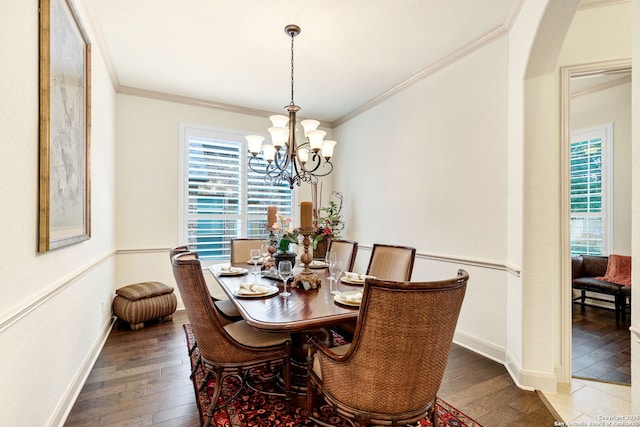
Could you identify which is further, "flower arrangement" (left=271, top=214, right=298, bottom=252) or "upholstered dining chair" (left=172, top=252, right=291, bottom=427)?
"flower arrangement" (left=271, top=214, right=298, bottom=252)

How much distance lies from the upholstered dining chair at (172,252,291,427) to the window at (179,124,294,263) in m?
2.63

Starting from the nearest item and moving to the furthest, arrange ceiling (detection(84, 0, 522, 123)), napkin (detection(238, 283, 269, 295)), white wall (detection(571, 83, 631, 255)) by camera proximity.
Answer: napkin (detection(238, 283, 269, 295)) → ceiling (detection(84, 0, 522, 123)) → white wall (detection(571, 83, 631, 255))

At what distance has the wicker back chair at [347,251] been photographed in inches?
116

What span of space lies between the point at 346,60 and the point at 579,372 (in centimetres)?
346

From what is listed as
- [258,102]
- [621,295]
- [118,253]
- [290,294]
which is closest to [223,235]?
[118,253]

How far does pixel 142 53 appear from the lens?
307 cm

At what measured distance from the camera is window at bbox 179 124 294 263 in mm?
4238

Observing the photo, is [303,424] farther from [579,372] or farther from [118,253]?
[118,253]

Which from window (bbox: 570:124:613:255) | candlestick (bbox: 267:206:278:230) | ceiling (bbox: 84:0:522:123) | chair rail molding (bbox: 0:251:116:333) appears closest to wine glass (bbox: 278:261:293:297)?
candlestick (bbox: 267:206:278:230)

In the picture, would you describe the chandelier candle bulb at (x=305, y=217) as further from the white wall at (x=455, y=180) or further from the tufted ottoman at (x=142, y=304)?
the tufted ottoman at (x=142, y=304)

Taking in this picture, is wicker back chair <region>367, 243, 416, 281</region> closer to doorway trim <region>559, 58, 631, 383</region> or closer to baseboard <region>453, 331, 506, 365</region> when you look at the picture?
baseboard <region>453, 331, 506, 365</region>

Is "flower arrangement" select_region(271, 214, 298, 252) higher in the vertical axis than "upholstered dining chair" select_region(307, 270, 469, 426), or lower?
Result: higher

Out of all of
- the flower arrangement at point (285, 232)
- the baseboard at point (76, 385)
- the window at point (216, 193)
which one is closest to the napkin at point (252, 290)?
the flower arrangement at point (285, 232)

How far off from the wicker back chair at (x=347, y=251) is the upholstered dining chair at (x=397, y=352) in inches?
61.3
